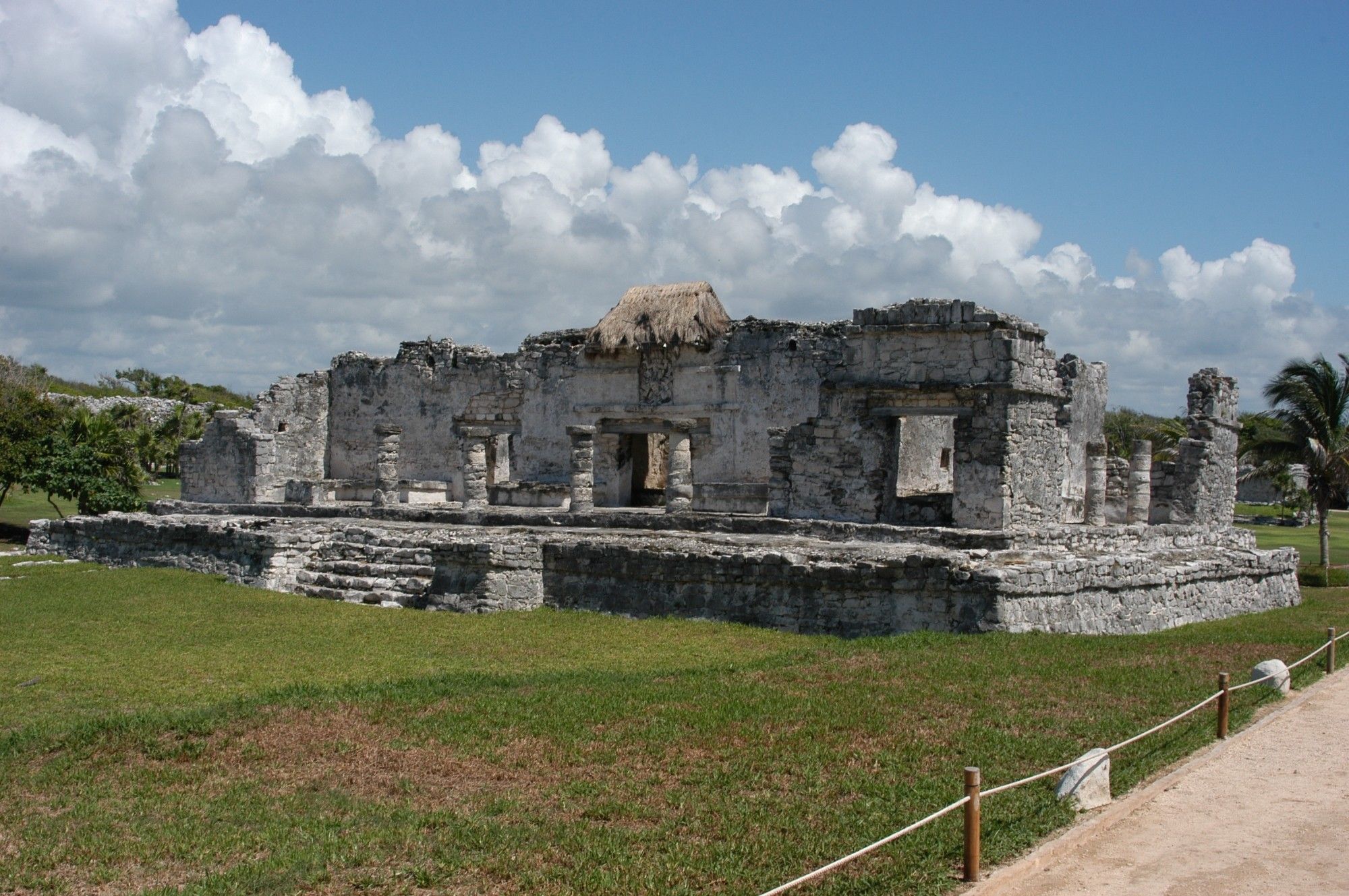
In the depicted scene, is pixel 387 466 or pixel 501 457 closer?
pixel 387 466

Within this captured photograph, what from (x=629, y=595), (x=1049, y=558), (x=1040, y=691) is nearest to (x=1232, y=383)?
(x=1049, y=558)

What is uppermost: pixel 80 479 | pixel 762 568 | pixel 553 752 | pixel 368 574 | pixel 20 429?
pixel 20 429

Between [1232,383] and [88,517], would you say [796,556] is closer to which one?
[1232,383]

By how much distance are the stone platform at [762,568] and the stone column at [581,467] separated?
126 centimetres

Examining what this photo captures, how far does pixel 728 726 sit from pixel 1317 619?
853cm

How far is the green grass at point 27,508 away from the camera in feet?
84.5

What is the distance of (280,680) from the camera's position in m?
8.79

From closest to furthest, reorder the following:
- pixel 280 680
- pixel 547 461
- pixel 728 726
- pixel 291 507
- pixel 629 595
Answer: pixel 728 726 → pixel 280 680 → pixel 629 595 → pixel 291 507 → pixel 547 461

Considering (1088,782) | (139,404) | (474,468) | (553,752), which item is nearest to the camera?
(1088,782)

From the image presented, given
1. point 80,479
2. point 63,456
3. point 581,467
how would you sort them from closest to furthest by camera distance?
1. point 581,467
2. point 80,479
3. point 63,456

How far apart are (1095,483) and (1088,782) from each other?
12942mm

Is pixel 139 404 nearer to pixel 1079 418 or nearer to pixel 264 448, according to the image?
pixel 264 448

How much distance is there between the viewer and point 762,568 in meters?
11.4

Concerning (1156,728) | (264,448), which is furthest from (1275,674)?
(264,448)
